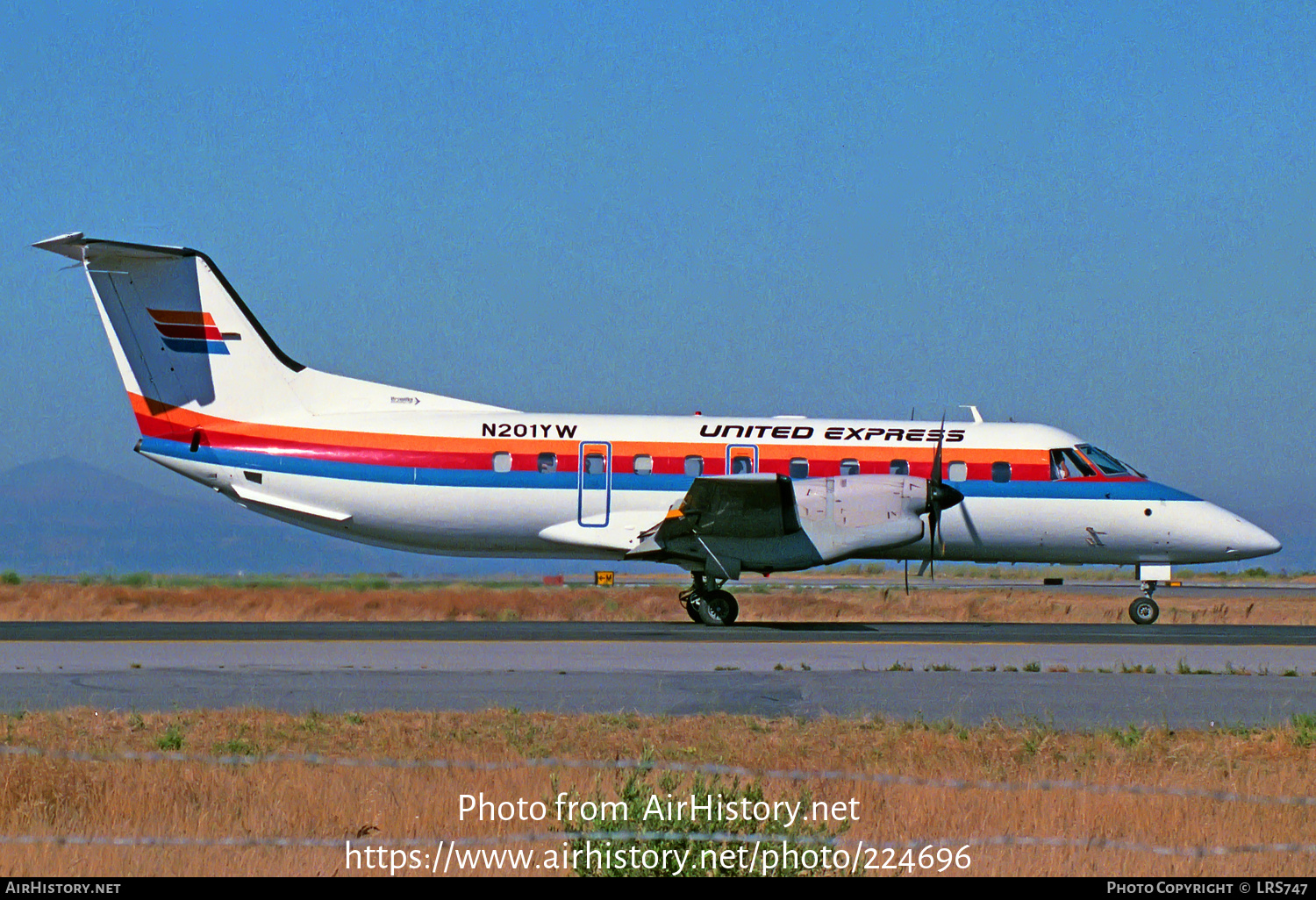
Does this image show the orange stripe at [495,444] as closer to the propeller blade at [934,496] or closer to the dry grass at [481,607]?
the propeller blade at [934,496]

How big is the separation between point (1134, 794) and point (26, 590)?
30223 millimetres

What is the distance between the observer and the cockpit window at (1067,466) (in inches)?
994

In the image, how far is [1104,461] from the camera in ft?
83.7

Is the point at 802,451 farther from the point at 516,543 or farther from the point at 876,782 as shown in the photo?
the point at 876,782

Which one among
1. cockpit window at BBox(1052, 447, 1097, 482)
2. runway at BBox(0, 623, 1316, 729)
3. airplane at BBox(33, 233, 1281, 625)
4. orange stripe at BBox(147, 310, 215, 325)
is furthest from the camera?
cockpit window at BBox(1052, 447, 1097, 482)

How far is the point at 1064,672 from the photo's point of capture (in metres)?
16.1

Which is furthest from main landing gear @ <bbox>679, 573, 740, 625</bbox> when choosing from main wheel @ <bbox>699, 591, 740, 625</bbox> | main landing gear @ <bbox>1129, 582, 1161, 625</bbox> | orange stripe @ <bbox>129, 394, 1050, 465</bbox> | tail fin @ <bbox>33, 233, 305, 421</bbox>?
tail fin @ <bbox>33, 233, 305, 421</bbox>

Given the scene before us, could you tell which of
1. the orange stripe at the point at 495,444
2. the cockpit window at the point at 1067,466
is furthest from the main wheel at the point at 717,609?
the cockpit window at the point at 1067,466

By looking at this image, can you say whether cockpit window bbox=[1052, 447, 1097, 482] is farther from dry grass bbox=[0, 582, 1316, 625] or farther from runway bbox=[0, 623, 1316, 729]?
Result: dry grass bbox=[0, 582, 1316, 625]

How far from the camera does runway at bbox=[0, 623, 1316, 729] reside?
13.1 metres

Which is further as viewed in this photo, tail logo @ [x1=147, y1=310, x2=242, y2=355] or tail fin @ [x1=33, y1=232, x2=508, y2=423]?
tail logo @ [x1=147, y1=310, x2=242, y2=355]

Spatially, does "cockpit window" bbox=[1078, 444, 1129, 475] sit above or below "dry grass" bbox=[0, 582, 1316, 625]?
above

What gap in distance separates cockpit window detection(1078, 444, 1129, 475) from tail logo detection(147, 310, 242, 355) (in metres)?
16.5
